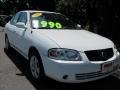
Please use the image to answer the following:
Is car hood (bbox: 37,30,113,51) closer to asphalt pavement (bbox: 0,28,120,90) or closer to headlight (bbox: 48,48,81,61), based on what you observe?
headlight (bbox: 48,48,81,61)

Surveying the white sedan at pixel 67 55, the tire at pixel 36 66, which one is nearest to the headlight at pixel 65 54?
the white sedan at pixel 67 55

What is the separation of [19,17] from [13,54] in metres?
1.47

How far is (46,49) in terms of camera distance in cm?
468

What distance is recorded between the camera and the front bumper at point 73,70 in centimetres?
438

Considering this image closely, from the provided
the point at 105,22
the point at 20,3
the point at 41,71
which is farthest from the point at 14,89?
the point at 20,3

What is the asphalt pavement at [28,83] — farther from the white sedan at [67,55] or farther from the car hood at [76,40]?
the car hood at [76,40]

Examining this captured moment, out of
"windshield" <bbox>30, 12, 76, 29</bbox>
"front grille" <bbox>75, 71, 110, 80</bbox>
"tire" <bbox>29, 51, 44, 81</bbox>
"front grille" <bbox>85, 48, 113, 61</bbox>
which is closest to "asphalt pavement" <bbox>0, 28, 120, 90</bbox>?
"tire" <bbox>29, 51, 44, 81</bbox>

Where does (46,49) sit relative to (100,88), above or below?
above

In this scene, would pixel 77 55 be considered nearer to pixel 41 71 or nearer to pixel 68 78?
pixel 68 78

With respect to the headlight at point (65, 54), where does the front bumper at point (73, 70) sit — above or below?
below

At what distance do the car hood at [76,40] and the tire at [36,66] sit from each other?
50 centimetres

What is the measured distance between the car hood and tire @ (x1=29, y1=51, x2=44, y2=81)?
1.66 ft

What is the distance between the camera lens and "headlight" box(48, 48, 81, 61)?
449cm

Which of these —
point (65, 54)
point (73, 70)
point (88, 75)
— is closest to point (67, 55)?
point (65, 54)
